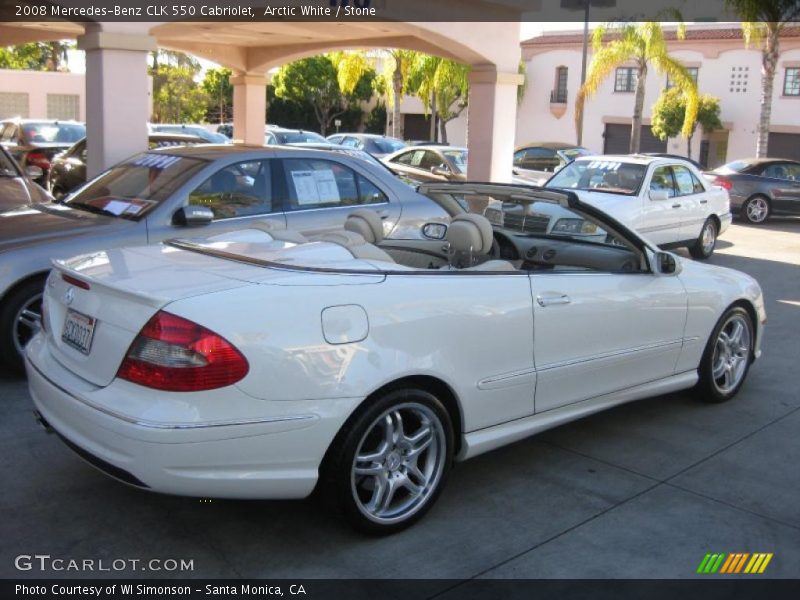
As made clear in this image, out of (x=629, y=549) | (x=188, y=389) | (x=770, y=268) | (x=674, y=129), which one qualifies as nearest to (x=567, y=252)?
(x=629, y=549)

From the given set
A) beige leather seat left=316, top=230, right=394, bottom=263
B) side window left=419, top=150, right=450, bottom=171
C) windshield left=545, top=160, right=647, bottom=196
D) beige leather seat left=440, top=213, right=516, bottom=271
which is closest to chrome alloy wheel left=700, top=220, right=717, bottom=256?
windshield left=545, top=160, right=647, bottom=196

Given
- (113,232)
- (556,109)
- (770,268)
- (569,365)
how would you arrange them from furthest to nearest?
(556,109) < (770,268) < (113,232) < (569,365)

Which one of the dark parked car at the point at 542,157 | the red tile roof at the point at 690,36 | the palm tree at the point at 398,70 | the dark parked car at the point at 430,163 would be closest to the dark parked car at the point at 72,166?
the dark parked car at the point at 430,163

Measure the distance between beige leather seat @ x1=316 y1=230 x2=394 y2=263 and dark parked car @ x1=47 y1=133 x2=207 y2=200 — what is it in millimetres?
9042

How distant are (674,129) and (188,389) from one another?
34505 mm

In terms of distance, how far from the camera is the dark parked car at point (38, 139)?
16.5 meters

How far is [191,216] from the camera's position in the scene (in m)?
5.93

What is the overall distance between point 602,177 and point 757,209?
817cm

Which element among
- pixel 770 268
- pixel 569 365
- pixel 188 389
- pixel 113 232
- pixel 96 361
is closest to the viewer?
pixel 188 389

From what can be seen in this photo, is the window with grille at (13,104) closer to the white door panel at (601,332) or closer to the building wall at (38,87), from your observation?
the building wall at (38,87)

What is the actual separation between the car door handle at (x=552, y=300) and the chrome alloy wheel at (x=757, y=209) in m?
15.6

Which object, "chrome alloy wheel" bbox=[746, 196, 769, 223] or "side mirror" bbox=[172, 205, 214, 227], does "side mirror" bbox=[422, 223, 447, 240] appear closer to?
"side mirror" bbox=[172, 205, 214, 227]

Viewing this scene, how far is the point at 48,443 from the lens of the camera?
A: 4.59m

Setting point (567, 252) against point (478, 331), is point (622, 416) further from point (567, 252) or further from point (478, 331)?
point (478, 331)
